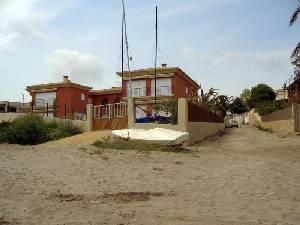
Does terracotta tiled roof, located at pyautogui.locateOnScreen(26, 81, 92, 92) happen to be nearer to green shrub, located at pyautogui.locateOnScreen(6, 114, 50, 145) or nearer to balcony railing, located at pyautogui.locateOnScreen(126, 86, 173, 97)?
balcony railing, located at pyautogui.locateOnScreen(126, 86, 173, 97)

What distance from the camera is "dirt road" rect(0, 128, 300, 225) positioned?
6.70m

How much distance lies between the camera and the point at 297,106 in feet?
101

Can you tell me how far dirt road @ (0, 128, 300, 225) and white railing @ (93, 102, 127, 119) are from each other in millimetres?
7708

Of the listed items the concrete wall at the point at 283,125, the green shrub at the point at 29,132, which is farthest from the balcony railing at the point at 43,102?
the green shrub at the point at 29,132

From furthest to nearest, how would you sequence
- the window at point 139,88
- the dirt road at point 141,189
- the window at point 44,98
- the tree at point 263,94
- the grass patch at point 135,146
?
1. the tree at point 263,94
2. the window at point 44,98
3. the window at point 139,88
4. the grass patch at point 135,146
5. the dirt road at point 141,189

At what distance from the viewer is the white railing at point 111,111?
21938 mm

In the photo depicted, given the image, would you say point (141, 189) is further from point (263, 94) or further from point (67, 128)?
point (263, 94)

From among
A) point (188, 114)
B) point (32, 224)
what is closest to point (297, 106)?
point (188, 114)

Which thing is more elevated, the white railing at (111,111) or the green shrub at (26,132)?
the white railing at (111,111)

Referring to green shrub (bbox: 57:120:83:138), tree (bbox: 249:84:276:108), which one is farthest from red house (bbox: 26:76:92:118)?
tree (bbox: 249:84:276:108)

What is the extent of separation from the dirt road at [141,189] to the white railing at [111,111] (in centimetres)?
771

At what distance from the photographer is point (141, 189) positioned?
Result: 9.23 meters

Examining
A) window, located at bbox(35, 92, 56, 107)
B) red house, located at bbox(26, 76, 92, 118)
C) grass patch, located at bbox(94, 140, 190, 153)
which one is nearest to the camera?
grass patch, located at bbox(94, 140, 190, 153)

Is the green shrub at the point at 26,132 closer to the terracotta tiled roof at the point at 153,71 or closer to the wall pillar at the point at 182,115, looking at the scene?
the wall pillar at the point at 182,115
